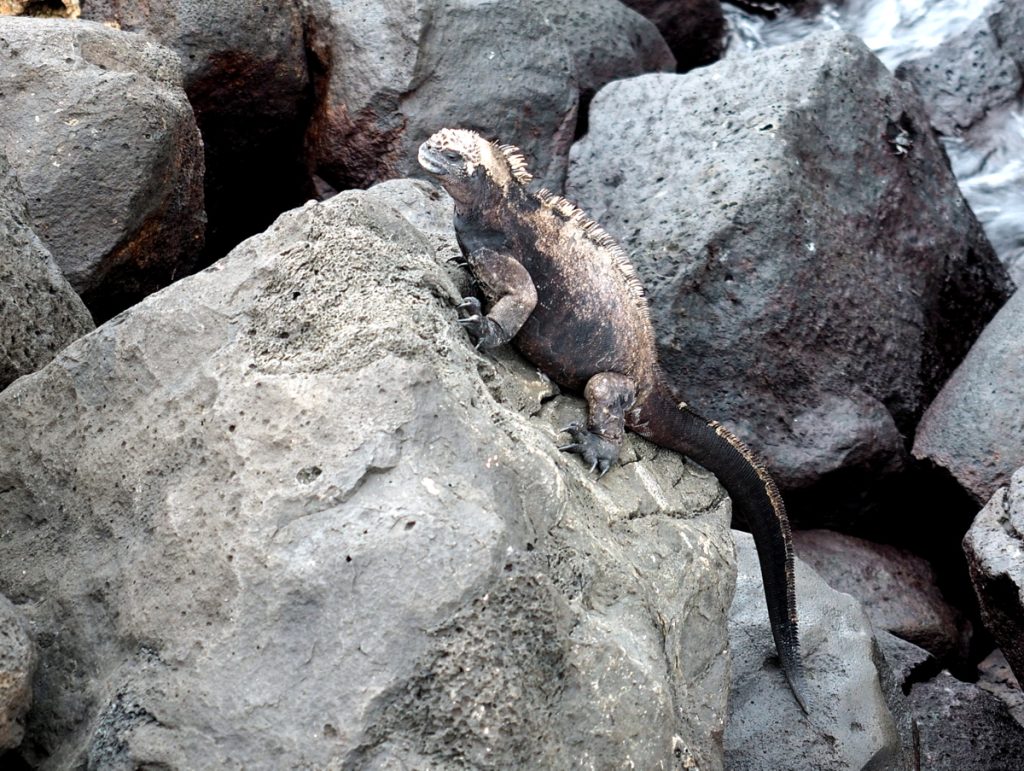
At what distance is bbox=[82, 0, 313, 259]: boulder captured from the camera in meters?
5.29

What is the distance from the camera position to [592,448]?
3.33 m

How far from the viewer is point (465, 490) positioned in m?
2.49

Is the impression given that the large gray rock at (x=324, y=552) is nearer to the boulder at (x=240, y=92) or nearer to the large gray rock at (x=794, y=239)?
the large gray rock at (x=794, y=239)

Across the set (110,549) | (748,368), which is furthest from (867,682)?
(110,549)

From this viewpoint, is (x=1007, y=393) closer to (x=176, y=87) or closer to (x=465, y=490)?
(x=465, y=490)

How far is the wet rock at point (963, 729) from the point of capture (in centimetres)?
421

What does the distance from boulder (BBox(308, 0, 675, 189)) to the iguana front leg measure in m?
2.23

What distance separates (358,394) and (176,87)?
2550mm

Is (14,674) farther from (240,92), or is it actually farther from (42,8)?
(42,8)

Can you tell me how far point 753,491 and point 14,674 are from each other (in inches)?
89.6

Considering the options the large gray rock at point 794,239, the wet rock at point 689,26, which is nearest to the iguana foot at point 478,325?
the large gray rock at point 794,239

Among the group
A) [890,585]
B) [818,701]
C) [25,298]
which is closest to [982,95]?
[890,585]

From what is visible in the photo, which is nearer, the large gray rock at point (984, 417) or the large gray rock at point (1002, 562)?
the large gray rock at point (1002, 562)

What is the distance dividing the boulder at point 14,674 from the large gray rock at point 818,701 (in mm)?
2091
